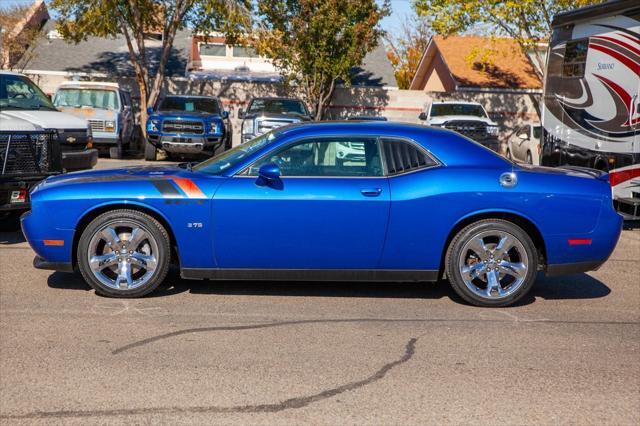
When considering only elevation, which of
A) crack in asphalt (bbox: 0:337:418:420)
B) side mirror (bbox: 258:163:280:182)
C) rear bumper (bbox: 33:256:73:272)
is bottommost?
crack in asphalt (bbox: 0:337:418:420)

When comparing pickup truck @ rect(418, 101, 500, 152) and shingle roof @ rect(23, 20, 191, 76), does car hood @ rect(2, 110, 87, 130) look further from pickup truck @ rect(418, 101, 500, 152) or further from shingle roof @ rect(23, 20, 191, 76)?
shingle roof @ rect(23, 20, 191, 76)

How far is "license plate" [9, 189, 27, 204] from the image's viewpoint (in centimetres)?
902

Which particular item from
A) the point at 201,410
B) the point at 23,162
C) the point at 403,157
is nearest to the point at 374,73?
the point at 23,162

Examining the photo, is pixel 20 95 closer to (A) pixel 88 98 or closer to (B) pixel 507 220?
(B) pixel 507 220

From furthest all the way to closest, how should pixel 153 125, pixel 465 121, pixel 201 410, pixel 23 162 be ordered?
pixel 465 121, pixel 153 125, pixel 23 162, pixel 201 410

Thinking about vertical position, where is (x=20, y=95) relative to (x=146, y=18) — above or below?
below

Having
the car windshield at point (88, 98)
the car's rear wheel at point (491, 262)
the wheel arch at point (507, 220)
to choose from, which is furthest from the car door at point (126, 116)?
the car's rear wheel at point (491, 262)

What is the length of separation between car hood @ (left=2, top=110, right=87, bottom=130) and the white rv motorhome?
7742mm

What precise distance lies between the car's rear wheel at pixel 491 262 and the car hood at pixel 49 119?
696cm

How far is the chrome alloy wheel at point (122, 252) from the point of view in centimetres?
676

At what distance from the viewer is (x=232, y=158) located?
7191 mm

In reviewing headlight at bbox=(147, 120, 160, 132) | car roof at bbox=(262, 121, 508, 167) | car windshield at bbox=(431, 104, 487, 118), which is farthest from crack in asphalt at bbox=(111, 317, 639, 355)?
car windshield at bbox=(431, 104, 487, 118)

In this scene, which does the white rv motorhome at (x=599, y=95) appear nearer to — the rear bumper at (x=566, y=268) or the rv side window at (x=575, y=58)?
the rv side window at (x=575, y=58)

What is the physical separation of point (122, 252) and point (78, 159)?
19.8 feet
